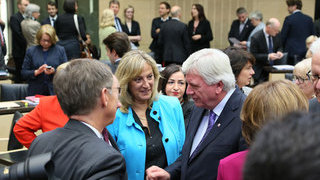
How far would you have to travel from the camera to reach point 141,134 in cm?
296

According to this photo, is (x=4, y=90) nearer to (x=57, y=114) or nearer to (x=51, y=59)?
(x=51, y=59)

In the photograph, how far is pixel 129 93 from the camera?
3131mm

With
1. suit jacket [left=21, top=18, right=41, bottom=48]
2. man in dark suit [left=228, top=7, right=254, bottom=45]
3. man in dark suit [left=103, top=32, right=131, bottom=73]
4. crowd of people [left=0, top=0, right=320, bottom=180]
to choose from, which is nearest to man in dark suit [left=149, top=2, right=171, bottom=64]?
man in dark suit [left=228, top=7, right=254, bottom=45]

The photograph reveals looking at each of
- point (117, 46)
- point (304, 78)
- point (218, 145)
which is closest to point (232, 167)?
point (218, 145)

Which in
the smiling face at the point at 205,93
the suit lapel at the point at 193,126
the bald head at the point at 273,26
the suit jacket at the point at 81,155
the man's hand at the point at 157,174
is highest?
the bald head at the point at 273,26

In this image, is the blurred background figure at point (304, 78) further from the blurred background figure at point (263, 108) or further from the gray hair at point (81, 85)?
the gray hair at point (81, 85)

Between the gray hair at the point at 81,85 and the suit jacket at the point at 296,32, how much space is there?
344 inches

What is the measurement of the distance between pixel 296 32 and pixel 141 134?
797cm

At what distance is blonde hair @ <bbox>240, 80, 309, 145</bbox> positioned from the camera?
1.85 m

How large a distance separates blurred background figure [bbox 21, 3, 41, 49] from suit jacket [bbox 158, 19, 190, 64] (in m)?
2.69

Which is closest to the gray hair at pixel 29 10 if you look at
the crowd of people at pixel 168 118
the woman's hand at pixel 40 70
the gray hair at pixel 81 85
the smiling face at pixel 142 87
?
the woman's hand at pixel 40 70

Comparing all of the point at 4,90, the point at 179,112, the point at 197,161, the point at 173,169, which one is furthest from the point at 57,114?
the point at 4,90

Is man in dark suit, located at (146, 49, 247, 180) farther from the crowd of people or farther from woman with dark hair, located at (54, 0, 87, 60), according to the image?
woman with dark hair, located at (54, 0, 87, 60)

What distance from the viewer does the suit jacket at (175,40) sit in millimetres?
9484
